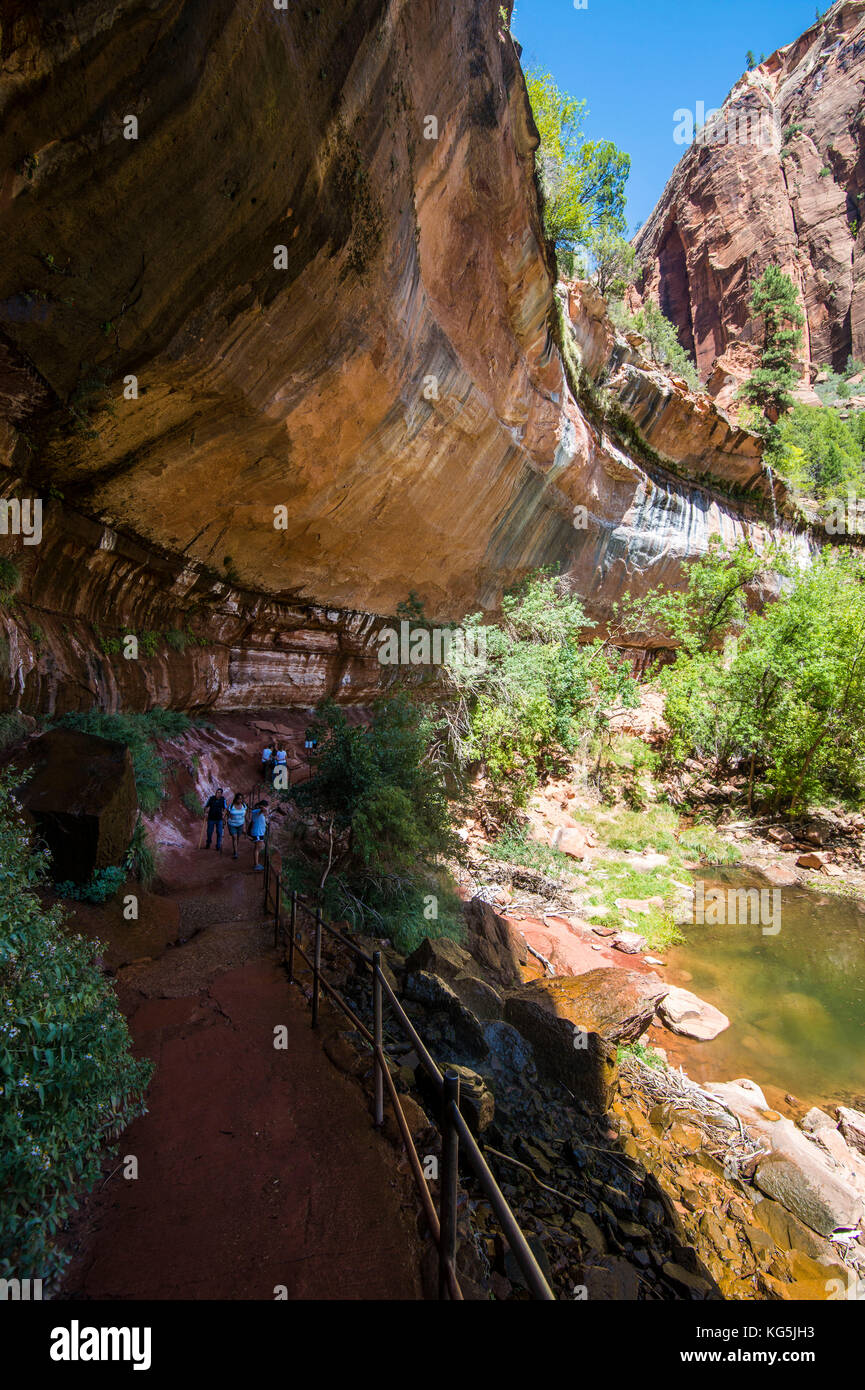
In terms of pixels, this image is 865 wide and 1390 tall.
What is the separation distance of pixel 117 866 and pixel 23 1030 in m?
4.91

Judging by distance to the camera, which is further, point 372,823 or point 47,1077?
point 372,823

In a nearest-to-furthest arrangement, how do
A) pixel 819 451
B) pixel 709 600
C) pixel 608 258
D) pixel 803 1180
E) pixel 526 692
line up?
pixel 803 1180
pixel 526 692
pixel 709 600
pixel 608 258
pixel 819 451

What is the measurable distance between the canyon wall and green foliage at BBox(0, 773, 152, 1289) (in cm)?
520

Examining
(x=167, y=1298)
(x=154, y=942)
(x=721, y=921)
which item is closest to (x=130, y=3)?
(x=167, y=1298)

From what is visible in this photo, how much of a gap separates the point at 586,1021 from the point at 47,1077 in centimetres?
620

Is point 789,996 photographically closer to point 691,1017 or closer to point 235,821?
point 691,1017

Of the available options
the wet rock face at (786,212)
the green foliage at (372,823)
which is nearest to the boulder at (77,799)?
the green foliage at (372,823)

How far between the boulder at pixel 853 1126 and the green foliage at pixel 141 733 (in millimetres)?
9775

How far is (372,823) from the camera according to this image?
7.96 m

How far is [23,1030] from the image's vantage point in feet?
→ 8.38

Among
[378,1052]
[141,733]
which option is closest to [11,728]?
[141,733]

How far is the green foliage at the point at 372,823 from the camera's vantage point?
→ 7770 millimetres

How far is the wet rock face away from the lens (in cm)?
4556

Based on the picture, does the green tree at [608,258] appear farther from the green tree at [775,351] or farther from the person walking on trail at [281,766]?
the person walking on trail at [281,766]
